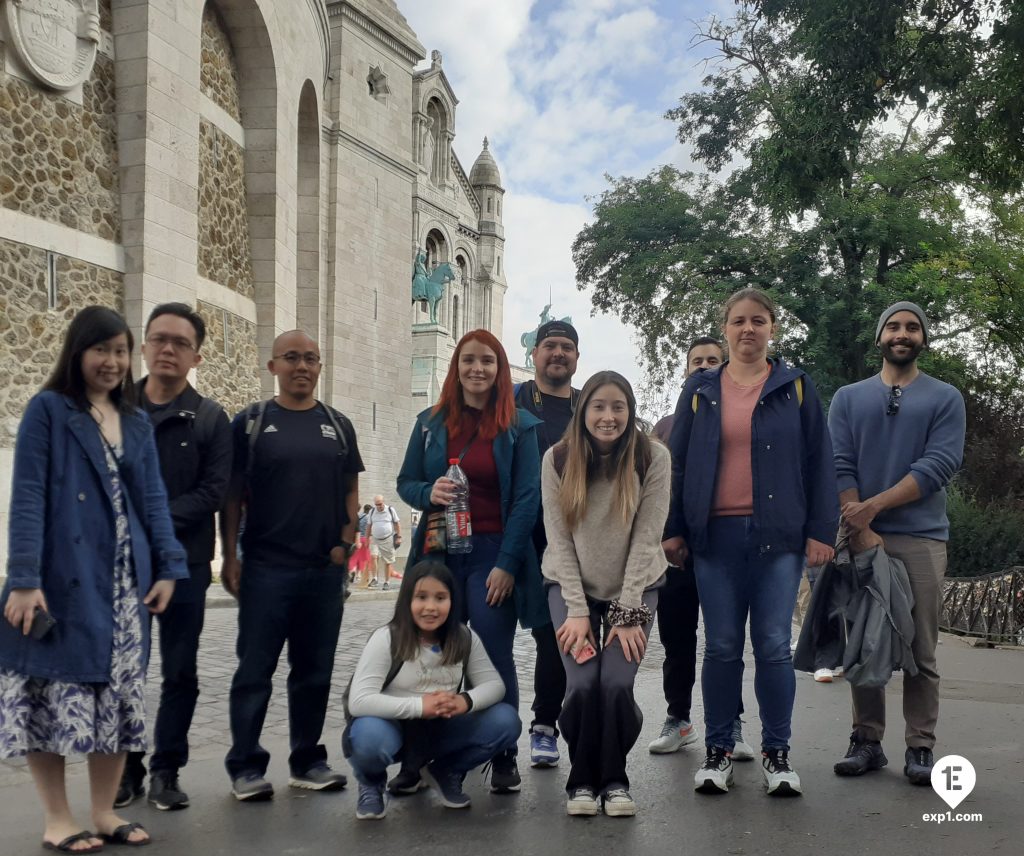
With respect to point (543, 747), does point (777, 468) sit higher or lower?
higher

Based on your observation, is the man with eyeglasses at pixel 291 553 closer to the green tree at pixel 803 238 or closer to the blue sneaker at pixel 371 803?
the blue sneaker at pixel 371 803

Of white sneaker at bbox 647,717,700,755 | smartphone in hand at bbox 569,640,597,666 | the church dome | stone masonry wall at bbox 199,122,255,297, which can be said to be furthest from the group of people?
the church dome

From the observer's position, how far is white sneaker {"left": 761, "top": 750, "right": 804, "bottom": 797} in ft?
15.7

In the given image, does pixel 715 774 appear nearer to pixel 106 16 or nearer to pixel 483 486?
pixel 483 486

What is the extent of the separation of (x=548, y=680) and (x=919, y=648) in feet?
5.70

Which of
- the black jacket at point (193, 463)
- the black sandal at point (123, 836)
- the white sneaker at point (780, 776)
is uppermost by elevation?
the black jacket at point (193, 463)

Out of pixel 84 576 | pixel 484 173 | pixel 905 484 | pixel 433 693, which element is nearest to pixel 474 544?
pixel 433 693

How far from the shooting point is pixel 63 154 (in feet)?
49.1

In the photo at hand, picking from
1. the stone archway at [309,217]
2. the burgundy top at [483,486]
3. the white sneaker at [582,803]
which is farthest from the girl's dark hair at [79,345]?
the stone archway at [309,217]

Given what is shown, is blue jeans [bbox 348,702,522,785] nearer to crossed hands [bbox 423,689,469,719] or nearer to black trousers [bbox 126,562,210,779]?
crossed hands [bbox 423,689,469,719]

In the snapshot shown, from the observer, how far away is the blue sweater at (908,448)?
5.38 meters

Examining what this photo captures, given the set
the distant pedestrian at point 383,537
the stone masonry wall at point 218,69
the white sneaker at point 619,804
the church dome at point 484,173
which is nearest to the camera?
the white sneaker at point 619,804

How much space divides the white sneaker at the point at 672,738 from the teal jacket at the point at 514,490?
1109 millimetres

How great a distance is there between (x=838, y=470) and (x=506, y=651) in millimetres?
1890
